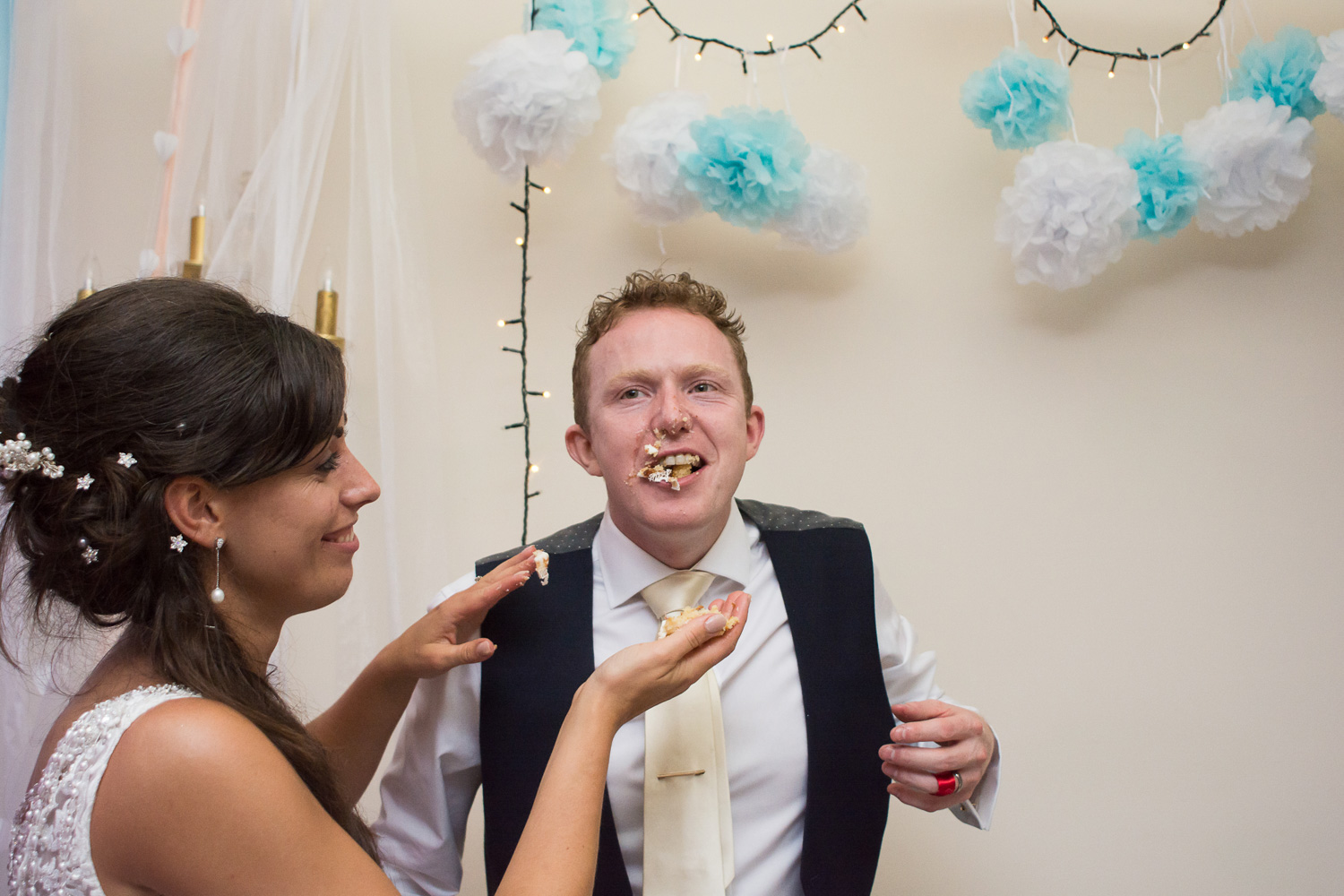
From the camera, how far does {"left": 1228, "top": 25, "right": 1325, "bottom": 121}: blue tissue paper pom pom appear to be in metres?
1.98

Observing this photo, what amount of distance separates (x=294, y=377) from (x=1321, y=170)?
90.0 inches

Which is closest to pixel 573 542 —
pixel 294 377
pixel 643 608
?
pixel 643 608

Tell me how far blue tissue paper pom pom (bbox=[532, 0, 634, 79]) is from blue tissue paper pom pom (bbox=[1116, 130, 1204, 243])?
1.08 m

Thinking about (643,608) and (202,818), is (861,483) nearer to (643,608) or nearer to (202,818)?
(643,608)

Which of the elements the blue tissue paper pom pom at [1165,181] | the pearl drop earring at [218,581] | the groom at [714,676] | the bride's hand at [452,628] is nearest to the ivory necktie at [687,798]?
the groom at [714,676]

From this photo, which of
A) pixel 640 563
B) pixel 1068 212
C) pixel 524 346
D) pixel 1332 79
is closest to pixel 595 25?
pixel 524 346

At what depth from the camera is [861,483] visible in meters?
2.21

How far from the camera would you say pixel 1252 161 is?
1979mm

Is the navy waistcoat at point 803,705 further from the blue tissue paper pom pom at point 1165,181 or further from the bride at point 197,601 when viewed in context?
the blue tissue paper pom pom at point 1165,181

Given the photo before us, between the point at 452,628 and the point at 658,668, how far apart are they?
1.31 ft

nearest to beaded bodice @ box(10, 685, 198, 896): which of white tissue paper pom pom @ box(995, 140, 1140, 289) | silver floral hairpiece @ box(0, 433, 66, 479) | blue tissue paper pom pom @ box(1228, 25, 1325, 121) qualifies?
silver floral hairpiece @ box(0, 433, 66, 479)

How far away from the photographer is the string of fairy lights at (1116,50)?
2.14m

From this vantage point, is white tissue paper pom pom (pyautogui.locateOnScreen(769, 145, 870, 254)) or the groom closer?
Answer: the groom

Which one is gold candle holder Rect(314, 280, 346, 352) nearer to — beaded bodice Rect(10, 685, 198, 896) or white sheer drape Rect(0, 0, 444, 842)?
white sheer drape Rect(0, 0, 444, 842)
